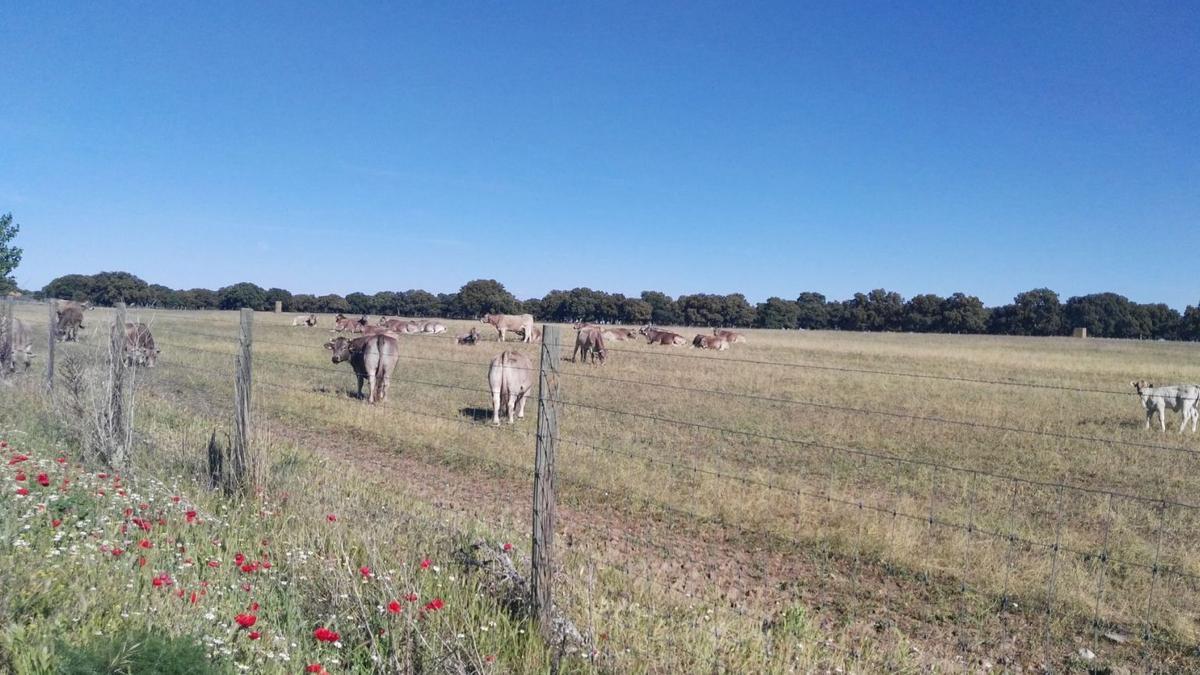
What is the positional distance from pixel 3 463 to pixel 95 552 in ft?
7.85

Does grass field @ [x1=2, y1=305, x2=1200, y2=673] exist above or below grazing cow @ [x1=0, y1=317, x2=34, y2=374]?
below

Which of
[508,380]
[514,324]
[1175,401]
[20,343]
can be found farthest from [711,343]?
[20,343]

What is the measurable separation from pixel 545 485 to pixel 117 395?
6010 mm

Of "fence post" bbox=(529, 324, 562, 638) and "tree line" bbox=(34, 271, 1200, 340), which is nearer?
"fence post" bbox=(529, 324, 562, 638)

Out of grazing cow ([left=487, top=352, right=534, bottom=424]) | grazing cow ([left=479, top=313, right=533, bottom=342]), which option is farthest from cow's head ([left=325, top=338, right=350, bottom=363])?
grazing cow ([left=479, top=313, right=533, bottom=342])

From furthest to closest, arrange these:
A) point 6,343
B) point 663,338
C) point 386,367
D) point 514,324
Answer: point 514,324 → point 663,338 → point 386,367 → point 6,343

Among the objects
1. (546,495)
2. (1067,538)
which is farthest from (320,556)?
(1067,538)

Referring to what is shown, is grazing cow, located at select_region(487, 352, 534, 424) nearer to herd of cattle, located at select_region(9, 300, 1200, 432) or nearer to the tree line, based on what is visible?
herd of cattle, located at select_region(9, 300, 1200, 432)

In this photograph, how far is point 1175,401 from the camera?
1549 cm

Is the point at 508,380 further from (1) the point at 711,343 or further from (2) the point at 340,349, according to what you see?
(1) the point at 711,343

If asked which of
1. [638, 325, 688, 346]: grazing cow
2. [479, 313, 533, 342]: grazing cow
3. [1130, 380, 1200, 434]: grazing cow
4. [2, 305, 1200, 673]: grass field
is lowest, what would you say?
[2, 305, 1200, 673]: grass field

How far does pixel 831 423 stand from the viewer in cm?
1405

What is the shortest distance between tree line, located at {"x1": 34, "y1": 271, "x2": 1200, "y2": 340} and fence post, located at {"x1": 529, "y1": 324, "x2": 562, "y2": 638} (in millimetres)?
75665

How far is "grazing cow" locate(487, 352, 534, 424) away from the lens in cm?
1354
